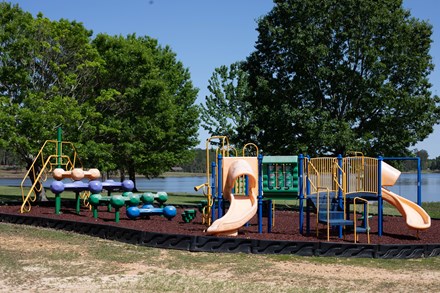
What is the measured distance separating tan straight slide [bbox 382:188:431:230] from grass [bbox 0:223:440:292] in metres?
2.41

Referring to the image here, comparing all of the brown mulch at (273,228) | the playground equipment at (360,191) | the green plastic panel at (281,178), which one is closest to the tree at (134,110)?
the brown mulch at (273,228)

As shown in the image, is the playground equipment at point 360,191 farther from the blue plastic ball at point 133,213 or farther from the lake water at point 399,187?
the lake water at point 399,187

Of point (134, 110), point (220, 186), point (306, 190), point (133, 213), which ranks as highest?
point (134, 110)

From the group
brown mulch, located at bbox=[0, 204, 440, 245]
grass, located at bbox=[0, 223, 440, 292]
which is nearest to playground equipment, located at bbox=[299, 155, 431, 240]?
brown mulch, located at bbox=[0, 204, 440, 245]

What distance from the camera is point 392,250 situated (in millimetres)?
12531

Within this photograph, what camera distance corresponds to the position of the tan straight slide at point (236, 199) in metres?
14.0

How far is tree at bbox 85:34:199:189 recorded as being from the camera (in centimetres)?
3122

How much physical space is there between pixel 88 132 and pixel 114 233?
14.0m

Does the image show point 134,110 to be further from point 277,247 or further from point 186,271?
point 186,271

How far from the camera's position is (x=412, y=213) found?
15203mm

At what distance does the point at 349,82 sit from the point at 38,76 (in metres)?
14.4

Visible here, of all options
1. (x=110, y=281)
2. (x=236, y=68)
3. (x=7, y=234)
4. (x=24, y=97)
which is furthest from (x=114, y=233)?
(x=236, y=68)

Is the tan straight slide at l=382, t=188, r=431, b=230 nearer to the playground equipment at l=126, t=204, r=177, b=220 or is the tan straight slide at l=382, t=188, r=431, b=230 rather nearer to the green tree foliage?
the playground equipment at l=126, t=204, r=177, b=220

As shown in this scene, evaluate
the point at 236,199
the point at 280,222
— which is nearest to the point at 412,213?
the point at 236,199
